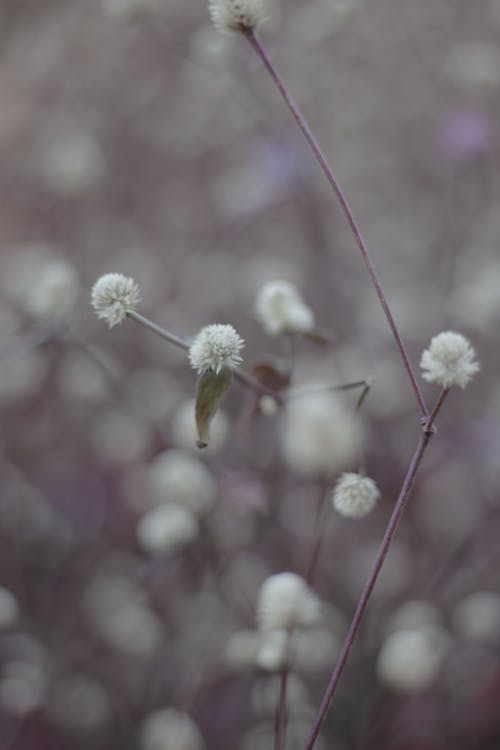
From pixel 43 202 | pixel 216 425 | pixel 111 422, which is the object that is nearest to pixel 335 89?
pixel 43 202

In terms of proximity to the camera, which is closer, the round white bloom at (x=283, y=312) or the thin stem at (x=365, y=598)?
the thin stem at (x=365, y=598)

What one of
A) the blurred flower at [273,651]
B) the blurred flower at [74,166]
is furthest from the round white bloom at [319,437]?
the blurred flower at [74,166]

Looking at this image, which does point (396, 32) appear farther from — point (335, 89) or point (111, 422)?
point (111, 422)

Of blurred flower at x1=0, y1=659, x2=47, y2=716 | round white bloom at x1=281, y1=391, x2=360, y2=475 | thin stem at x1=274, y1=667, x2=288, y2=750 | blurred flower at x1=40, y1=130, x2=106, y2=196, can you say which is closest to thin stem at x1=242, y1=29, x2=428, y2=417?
round white bloom at x1=281, y1=391, x2=360, y2=475

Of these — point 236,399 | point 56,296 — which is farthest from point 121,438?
point 56,296

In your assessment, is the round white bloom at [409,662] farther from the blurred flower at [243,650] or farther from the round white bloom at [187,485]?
the round white bloom at [187,485]

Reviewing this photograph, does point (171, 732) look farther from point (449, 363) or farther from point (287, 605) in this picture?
point (449, 363)
